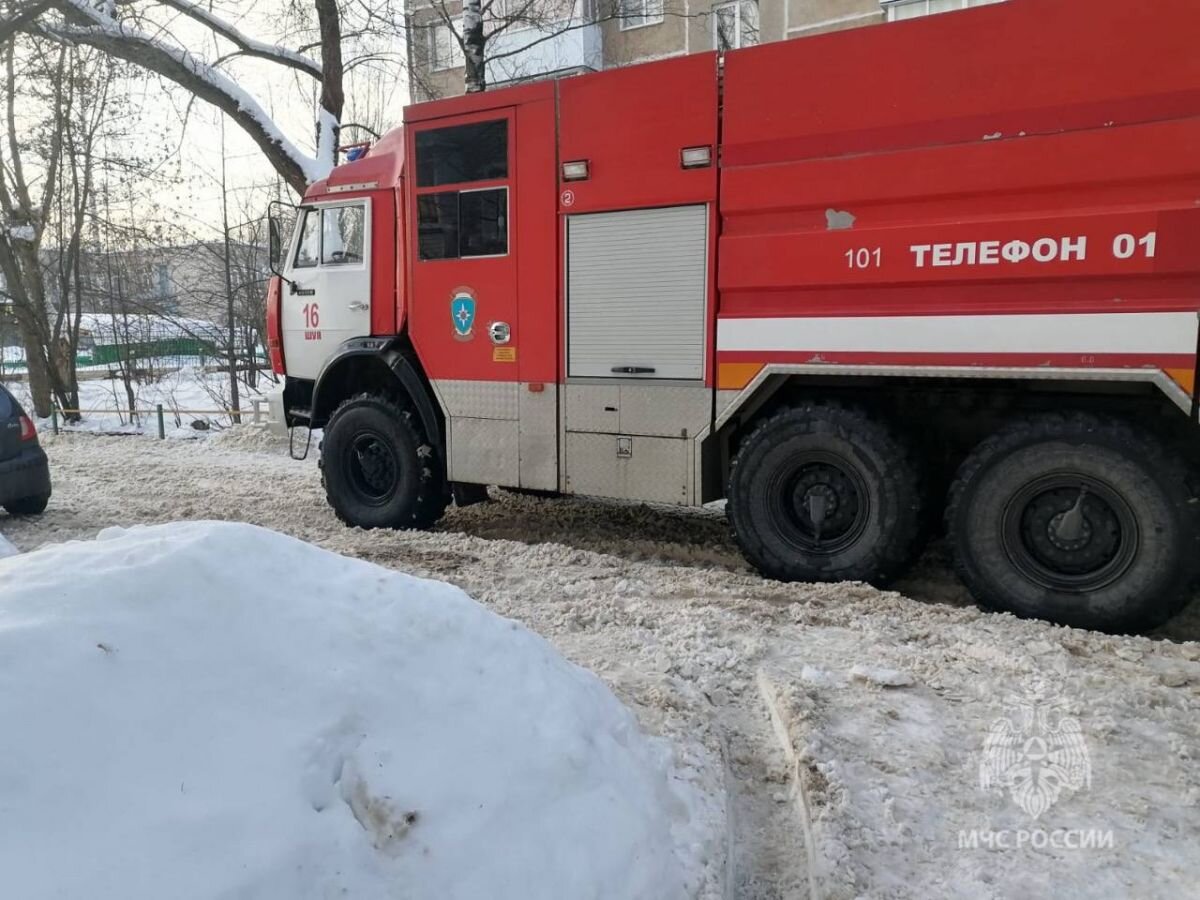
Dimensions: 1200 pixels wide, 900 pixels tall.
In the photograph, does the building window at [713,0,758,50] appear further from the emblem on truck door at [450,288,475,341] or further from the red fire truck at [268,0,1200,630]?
the emblem on truck door at [450,288,475,341]

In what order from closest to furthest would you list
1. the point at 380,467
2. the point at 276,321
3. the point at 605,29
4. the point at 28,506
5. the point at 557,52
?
the point at 380,467 < the point at 276,321 < the point at 28,506 < the point at 557,52 < the point at 605,29

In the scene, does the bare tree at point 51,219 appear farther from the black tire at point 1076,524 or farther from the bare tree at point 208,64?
the black tire at point 1076,524

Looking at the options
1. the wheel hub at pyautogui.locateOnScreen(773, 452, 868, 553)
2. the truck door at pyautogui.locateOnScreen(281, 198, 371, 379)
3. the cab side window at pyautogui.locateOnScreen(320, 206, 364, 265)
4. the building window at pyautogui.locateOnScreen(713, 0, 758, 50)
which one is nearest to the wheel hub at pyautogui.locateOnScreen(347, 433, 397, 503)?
the truck door at pyautogui.locateOnScreen(281, 198, 371, 379)

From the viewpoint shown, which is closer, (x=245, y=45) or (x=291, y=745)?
(x=291, y=745)

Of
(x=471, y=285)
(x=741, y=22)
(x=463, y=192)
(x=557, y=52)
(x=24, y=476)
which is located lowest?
(x=24, y=476)

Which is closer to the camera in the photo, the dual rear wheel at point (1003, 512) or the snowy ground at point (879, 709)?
the snowy ground at point (879, 709)

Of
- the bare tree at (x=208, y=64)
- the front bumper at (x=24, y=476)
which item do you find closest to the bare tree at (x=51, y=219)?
the bare tree at (x=208, y=64)

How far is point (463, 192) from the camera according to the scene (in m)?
6.66

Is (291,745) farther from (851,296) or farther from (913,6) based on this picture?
(913,6)

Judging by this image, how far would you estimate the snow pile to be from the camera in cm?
196

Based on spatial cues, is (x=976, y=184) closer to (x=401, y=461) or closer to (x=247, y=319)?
(x=401, y=461)

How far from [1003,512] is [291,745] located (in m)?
4.09

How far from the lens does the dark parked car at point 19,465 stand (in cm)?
789

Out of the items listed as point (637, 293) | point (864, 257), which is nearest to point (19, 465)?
point (637, 293)
